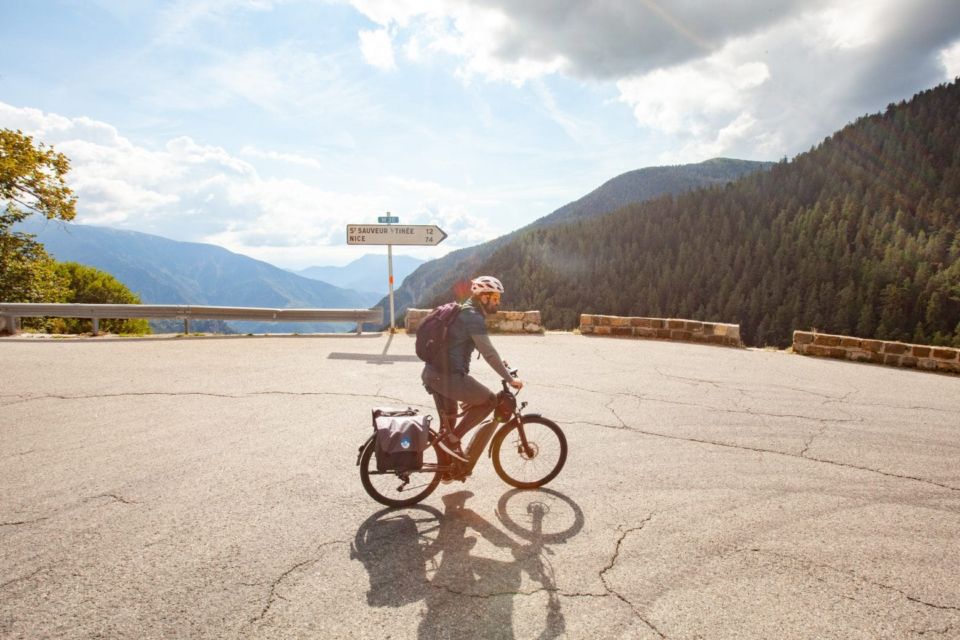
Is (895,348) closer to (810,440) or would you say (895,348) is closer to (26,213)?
(810,440)

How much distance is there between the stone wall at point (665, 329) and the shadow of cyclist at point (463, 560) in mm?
9500

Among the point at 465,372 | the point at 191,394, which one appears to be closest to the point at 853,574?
the point at 465,372

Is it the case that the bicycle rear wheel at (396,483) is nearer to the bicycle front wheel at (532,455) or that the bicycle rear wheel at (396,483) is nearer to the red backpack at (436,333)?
the bicycle front wheel at (532,455)

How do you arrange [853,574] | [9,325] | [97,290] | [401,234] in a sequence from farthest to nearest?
[97,290], [401,234], [9,325], [853,574]

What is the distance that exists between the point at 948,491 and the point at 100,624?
6703 millimetres

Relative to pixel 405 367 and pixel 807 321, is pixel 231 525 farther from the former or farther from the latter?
pixel 807 321

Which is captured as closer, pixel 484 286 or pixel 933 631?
pixel 933 631

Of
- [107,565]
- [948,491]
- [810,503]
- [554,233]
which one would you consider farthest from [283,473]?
[554,233]

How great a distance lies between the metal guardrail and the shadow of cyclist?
9.85 meters

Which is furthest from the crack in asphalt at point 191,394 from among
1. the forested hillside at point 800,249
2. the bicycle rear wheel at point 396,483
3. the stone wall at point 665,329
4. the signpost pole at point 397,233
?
the forested hillside at point 800,249

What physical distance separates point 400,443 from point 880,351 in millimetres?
11752

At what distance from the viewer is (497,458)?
13.9ft

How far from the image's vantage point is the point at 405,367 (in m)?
9.10

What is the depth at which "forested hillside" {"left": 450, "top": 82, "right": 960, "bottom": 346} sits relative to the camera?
11094 cm
